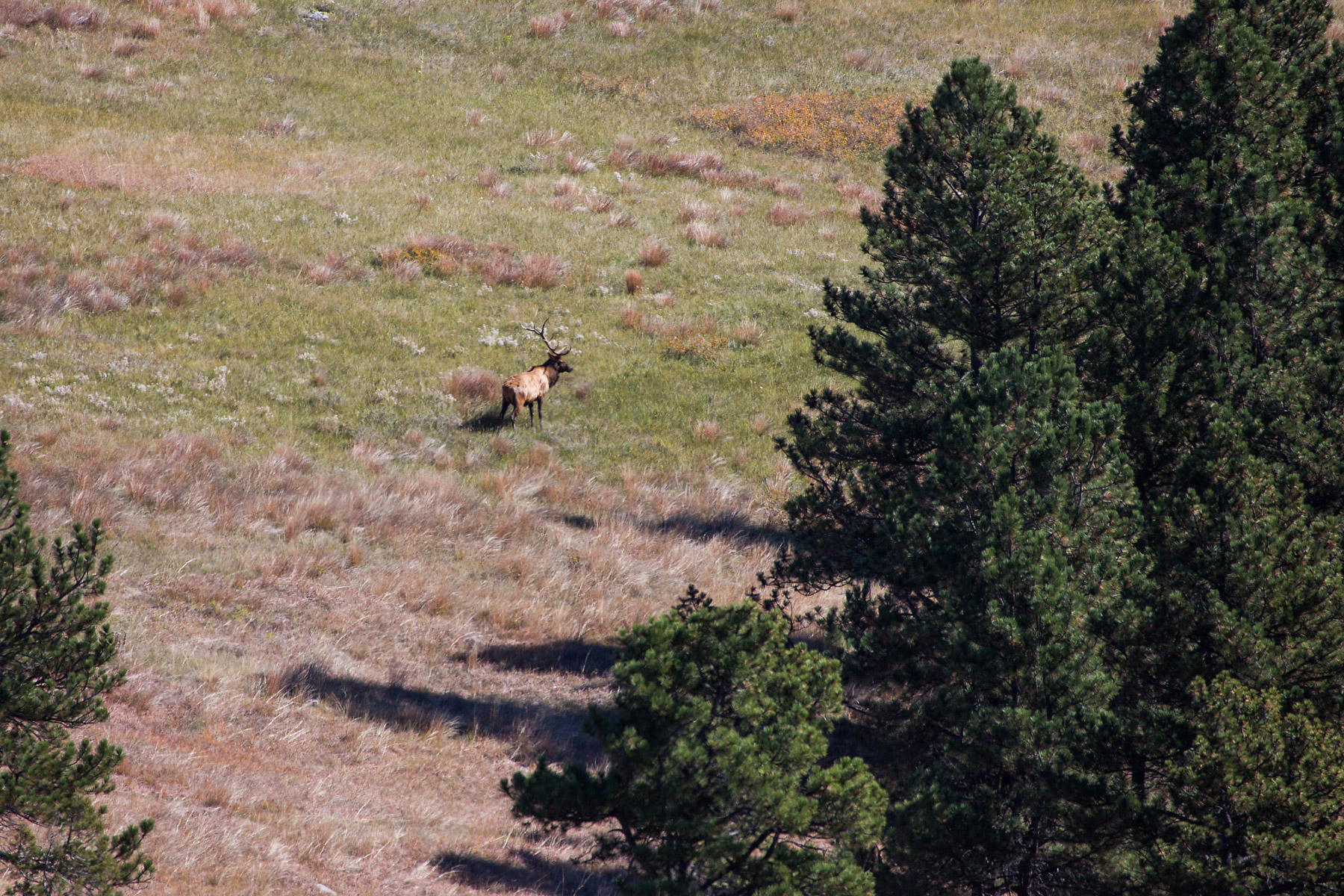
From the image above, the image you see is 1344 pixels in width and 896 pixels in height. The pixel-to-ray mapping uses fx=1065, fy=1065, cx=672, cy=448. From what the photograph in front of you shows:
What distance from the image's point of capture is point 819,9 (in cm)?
4191

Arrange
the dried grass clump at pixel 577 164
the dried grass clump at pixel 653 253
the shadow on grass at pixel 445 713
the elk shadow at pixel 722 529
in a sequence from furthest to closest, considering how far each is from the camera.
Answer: the dried grass clump at pixel 577 164, the dried grass clump at pixel 653 253, the elk shadow at pixel 722 529, the shadow on grass at pixel 445 713

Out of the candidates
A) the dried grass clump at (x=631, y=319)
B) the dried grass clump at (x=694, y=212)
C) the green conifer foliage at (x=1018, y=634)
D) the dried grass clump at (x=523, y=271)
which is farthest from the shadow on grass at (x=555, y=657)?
the dried grass clump at (x=694, y=212)

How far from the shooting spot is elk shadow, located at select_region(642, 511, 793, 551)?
17.3 meters

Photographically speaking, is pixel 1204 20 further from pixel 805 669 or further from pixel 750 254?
pixel 750 254

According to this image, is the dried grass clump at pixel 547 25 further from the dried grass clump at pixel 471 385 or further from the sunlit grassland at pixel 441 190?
the dried grass clump at pixel 471 385

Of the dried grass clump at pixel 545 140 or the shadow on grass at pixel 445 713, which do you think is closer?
the shadow on grass at pixel 445 713

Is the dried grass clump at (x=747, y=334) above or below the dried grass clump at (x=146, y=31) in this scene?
below

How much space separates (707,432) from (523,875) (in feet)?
38.1

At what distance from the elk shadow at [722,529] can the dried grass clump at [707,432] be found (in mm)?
2270

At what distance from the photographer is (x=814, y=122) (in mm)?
35656

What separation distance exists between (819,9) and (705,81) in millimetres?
7835

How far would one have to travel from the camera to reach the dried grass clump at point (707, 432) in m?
20.0

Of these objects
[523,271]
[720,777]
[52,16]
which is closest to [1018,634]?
[720,777]

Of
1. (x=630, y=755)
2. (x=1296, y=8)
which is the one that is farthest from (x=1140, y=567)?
(x=1296, y=8)
